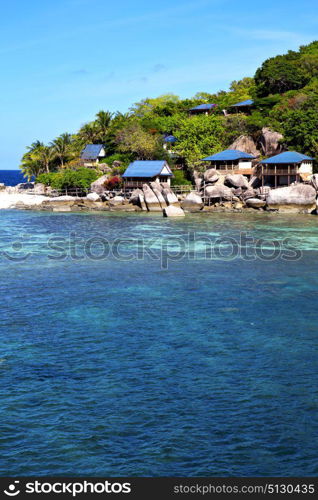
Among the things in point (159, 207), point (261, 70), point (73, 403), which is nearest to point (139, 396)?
point (73, 403)

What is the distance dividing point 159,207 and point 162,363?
51.1 meters

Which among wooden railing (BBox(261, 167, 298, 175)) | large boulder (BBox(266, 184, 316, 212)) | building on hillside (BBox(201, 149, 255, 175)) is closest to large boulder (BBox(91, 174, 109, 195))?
building on hillside (BBox(201, 149, 255, 175))

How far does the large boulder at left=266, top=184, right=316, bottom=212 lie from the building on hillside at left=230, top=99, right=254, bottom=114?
29.0 m

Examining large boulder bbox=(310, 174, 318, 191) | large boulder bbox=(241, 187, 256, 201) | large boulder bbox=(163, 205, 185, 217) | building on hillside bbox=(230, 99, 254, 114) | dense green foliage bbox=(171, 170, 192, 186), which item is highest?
building on hillside bbox=(230, 99, 254, 114)

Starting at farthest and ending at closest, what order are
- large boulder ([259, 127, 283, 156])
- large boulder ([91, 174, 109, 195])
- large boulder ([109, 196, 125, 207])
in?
large boulder ([91, 174, 109, 195]) < large boulder ([259, 127, 283, 156]) < large boulder ([109, 196, 125, 207])

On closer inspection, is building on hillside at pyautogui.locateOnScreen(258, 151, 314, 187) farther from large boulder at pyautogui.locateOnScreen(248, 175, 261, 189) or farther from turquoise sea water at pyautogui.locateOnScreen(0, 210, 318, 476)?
turquoise sea water at pyautogui.locateOnScreen(0, 210, 318, 476)

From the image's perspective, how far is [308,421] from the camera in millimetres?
13984

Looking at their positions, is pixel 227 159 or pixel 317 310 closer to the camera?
pixel 317 310

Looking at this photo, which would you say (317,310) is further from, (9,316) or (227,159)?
(227,159)

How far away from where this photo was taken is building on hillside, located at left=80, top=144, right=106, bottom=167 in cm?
9331

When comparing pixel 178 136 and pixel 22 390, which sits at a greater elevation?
pixel 178 136

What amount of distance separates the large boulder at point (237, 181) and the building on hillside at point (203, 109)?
2629 cm

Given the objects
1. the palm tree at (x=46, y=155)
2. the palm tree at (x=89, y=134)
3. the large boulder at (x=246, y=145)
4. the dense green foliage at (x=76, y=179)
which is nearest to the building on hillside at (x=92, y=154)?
the palm tree at (x=89, y=134)

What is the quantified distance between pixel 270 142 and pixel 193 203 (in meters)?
15.4
